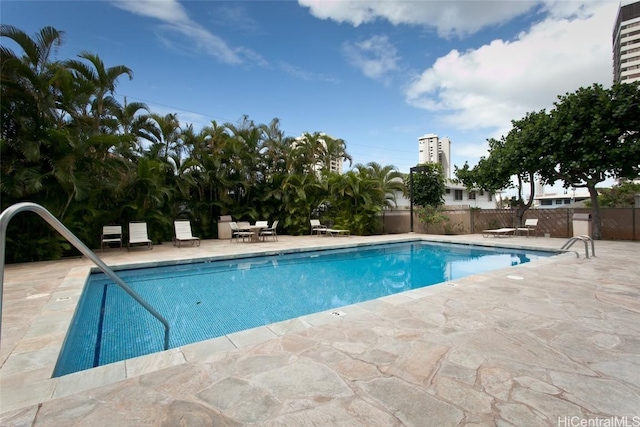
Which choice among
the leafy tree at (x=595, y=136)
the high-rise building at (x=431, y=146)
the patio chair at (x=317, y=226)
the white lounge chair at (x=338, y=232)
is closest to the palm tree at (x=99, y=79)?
the patio chair at (x=317, y=226)

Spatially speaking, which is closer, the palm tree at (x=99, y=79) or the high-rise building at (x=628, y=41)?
the palm tree at (x=99, y=79)

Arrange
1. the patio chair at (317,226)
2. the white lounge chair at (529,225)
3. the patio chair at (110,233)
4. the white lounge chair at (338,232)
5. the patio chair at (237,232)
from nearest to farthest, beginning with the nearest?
1. the patio chair at (110,233)
2. the patio chair at (237,232)
3. the white lounge chair at (529,225)
4. the white lounge chair at (338,232)
5. the patio chair at (317,226)

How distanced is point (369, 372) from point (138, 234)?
34.8 feet

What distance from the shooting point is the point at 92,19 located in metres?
9.89

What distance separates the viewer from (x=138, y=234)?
422 inches

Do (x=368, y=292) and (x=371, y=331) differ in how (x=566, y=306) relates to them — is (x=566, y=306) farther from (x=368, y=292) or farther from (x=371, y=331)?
(x=368, y=292)

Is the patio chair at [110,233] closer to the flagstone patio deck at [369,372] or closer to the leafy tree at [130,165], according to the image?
the leafy tree at [130,165]

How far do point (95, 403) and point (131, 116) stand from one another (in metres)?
12.3

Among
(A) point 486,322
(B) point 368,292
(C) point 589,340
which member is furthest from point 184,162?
(C) point 589,340

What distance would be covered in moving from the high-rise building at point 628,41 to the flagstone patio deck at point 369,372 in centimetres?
6606

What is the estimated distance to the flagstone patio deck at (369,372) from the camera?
203 cm

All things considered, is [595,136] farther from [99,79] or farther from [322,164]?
[99,79]

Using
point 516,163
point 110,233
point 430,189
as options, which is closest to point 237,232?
point 110,233

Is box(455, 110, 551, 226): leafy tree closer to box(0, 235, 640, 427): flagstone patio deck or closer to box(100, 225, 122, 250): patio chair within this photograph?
box(0, 235, 640, 427): flagstone patio deck
